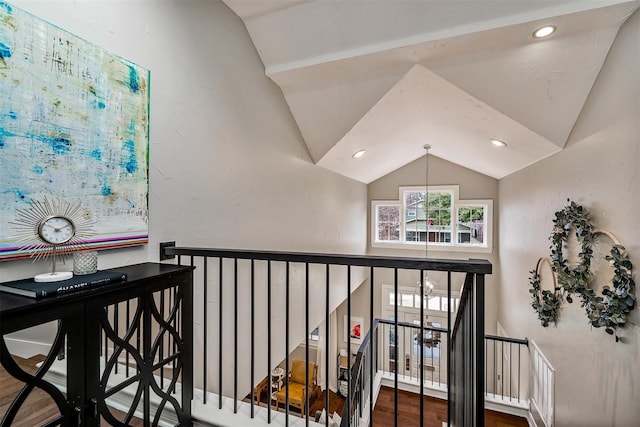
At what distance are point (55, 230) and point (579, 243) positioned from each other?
357 cm

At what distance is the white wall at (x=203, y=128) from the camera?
62.3 inches

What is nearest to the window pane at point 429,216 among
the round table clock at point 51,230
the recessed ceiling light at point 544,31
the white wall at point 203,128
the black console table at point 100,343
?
the white wall at point 203,128

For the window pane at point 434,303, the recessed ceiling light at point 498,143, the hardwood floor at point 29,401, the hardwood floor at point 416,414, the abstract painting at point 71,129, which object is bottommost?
the hardwood floor at point 416,414

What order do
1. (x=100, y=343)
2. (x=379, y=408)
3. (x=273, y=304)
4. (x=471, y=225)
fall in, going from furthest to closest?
(x=471, y=225) → (x=379, y=408) → (x=273, y=304) → (x=100, y=343)

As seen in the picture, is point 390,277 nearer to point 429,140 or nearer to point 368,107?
point 429,140

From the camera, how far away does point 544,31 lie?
1.98 meters

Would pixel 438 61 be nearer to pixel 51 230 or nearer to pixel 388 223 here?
pixel 51 230

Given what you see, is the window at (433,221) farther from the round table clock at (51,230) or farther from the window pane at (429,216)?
the round table clock at (51,230)

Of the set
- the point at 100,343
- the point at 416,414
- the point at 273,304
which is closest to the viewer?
the point at 100,343

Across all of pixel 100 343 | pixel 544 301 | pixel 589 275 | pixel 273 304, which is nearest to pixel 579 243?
pixel 589 275

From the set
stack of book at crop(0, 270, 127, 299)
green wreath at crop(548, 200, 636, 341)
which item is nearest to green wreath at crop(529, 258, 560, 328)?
green wreath at crop(548, 200, 636, 341)

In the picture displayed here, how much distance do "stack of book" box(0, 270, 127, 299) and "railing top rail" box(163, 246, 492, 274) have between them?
0.55 metres

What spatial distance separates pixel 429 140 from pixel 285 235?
305 cm

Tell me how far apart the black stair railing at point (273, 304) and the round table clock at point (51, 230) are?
51cm
